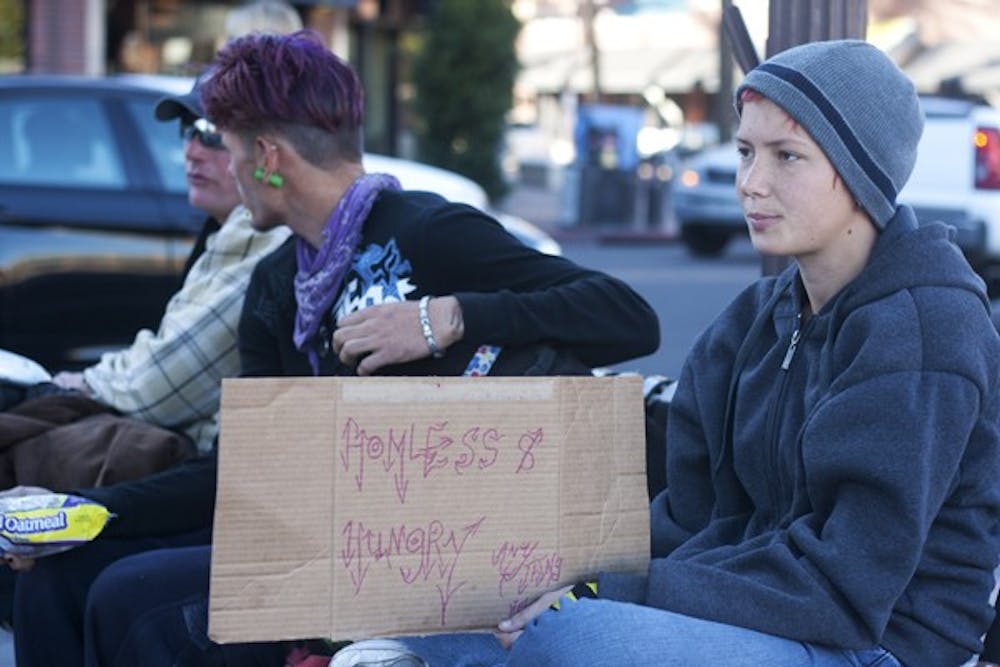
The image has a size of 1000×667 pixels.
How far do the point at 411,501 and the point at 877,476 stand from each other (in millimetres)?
641

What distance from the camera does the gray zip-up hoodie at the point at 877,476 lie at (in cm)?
232

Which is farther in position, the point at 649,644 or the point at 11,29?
the point at 11,29

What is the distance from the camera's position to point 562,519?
255 cm

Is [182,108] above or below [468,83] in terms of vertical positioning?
above

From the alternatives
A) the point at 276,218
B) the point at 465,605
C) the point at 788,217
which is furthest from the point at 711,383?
the point at 276,218

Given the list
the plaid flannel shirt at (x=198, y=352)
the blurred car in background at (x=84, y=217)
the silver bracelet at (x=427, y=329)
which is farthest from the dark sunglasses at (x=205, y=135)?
the blurred car in background at (x=84, y=217)

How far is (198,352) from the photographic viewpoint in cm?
389

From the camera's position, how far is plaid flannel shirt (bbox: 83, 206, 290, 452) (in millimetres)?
3885

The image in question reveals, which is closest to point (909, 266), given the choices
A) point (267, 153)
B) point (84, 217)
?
point (267, 153)

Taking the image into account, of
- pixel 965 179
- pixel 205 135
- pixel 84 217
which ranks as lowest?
pixel 965 179

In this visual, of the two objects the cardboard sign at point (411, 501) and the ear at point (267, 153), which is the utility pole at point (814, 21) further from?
the cardboard sign at point (411, 501)

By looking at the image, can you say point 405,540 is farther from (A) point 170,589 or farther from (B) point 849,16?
(B) point 849,16

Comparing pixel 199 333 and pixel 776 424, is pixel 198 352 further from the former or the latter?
pixel 776 424

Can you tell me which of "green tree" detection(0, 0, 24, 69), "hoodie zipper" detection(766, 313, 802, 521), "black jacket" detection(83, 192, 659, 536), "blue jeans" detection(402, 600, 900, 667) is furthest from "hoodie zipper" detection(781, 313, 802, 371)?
"green tree" detection(0, 0, 24, 69)
